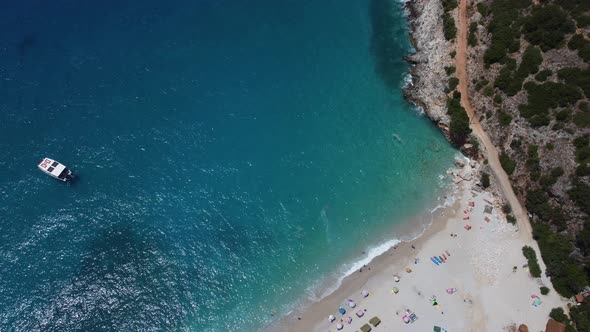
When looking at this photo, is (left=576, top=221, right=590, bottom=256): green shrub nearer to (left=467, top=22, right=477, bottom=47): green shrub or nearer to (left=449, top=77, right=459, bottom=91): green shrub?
(left=449, top=77, right=459, bottom=91): green shrub

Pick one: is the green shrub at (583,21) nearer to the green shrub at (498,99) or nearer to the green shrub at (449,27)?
the green shrub at (498,99)

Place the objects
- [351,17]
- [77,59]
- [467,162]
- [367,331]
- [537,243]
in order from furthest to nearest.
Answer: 1. [351,17]
2. [77,59]
3. [467,162]
4. [537,243]
5. [367,331]

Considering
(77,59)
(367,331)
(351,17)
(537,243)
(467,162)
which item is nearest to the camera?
(367,331)

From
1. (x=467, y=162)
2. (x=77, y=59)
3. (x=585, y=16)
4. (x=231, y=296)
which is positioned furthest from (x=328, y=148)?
(x=77, y=59)

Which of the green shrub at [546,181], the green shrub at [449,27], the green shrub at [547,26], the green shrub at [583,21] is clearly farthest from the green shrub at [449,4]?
the green shrub at [546,181]

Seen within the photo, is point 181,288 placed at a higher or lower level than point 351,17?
lower

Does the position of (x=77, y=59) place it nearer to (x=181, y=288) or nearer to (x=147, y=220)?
(x=147, y=220)
